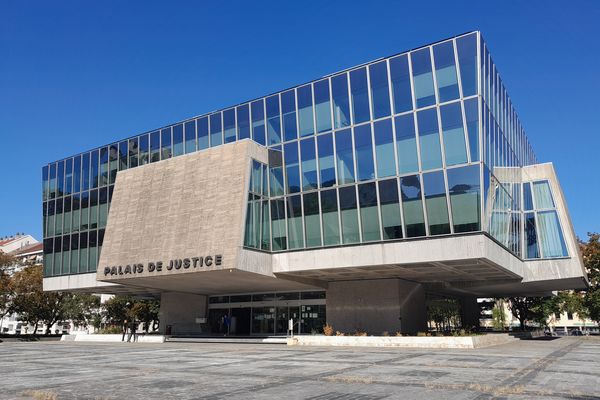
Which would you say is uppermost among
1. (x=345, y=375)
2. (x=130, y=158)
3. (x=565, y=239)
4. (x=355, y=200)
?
(x=130, y=158)

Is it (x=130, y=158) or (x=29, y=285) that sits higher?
(x=130, y=158)

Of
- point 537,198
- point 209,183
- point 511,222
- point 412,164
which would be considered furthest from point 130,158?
point 537,198

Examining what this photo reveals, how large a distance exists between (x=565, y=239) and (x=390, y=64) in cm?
2008

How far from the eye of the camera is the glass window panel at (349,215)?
3147cm

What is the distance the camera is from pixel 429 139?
2930cm

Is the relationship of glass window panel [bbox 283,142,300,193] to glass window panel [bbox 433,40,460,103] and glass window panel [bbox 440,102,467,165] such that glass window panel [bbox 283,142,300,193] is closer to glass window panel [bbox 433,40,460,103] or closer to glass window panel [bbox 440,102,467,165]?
glass window panel [bbox 440,102,467,165]

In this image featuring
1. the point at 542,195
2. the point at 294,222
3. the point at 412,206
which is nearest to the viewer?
the point at 412,206

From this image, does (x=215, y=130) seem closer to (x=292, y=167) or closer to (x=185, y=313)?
(x=292, y=167)

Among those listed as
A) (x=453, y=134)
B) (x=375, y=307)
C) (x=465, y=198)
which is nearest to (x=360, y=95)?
(x=453, y=134)

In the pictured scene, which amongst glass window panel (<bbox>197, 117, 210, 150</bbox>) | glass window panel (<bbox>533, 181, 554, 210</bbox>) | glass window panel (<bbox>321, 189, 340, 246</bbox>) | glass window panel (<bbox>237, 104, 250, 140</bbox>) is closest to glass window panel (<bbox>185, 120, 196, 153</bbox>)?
glass window panel (<bbox>197, 117, 210, 150</bbox>)

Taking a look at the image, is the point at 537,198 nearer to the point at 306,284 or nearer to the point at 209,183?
the point at 306,284

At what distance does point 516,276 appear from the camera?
119ft

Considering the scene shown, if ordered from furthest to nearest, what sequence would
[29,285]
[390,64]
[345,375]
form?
[29,285] → [390,64] → [345,375]

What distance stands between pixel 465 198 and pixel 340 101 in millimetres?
11220
